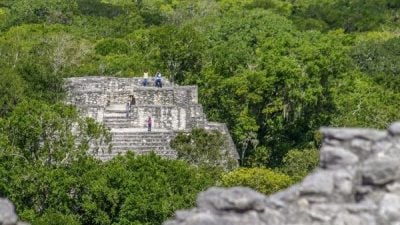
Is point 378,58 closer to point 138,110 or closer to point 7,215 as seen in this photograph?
point 138,110

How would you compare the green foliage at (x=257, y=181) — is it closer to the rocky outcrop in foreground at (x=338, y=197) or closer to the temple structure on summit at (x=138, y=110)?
the temple structure on summit at (x=138, y=110)

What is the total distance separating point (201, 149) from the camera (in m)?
19.9

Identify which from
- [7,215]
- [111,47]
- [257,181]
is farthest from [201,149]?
[111,47]

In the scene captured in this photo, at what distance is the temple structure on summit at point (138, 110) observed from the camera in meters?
20.6

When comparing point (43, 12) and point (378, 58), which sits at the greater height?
point (43, 12)

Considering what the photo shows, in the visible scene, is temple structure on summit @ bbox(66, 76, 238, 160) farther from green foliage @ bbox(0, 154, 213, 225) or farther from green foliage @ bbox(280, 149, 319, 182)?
green foliage @ bbox(0, 154, 213, 225)

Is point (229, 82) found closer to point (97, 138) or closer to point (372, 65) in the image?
point (97, 138)

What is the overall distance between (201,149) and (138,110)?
2.89 metres

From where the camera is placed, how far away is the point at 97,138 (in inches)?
693

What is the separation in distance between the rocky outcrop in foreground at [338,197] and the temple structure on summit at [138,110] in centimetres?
1292

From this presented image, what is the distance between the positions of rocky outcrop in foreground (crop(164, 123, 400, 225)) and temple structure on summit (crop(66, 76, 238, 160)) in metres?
12.9

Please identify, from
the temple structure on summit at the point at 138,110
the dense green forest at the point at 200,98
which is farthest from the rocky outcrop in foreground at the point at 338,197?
the temple structure on summit at the point at 138,110

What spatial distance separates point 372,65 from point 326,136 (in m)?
32.3

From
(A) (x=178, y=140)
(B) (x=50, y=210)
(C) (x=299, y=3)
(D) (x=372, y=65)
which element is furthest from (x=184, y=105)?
(C) (x=299, y=3)
